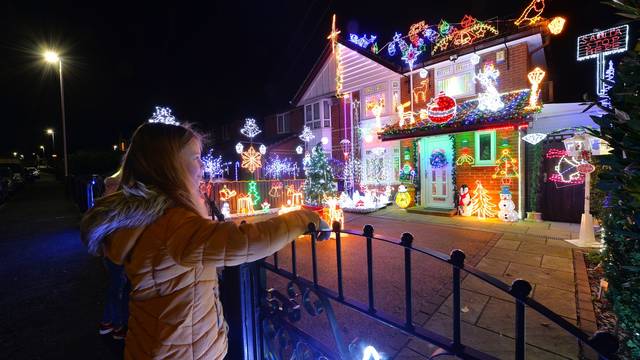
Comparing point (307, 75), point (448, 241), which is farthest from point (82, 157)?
point (448, 241)

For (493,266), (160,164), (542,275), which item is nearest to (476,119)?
(493,266)

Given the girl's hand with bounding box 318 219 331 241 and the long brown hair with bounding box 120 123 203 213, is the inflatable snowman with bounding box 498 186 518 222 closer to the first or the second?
the girl's hand with bounding box 318 219 331 241

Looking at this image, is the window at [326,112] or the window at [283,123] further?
the window at [283,123]

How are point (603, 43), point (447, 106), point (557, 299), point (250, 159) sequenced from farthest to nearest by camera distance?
point (250, 159), point (447, 106), point (603, 43), point (557, 299)

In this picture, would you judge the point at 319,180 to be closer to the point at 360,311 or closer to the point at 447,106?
the point at 447,106

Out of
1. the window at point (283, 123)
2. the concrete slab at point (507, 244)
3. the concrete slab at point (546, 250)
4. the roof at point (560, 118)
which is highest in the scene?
the window at point (283, 123)

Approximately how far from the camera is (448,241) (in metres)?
6.89

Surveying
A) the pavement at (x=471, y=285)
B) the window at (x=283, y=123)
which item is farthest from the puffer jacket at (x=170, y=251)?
the window at (x=283, y=123)

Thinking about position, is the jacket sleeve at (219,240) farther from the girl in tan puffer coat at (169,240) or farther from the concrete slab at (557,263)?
the concrete slab at (557,263)

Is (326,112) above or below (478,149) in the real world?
above

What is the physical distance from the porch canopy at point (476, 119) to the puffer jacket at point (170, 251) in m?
8.86

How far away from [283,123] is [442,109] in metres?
14.2

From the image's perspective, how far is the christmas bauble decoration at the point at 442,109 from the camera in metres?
9.31

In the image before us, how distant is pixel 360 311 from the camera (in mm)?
1769
